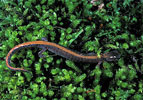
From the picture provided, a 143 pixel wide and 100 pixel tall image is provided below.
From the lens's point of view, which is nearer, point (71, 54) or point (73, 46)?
point (71, 54)

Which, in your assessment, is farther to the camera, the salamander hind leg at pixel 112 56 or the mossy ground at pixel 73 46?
the salamander hind leg at pixel 112 56

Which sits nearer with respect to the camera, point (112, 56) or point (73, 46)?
point (112, 56)

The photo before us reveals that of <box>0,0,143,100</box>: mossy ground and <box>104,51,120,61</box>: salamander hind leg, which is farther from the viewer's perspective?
<box>104,51,120,61</box>: salamander hind leg

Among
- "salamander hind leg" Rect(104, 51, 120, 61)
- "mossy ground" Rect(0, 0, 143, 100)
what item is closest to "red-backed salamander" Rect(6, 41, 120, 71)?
"salamander hind leg" Rect(104, 51, 120, 61)

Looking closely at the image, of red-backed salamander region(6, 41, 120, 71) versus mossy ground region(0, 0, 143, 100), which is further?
red-backed salamander region(6, 41, 120, 71)

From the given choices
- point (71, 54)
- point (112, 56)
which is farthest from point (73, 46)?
point (112, 56)

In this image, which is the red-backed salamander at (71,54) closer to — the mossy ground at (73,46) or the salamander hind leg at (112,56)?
the salamander hind leg at (112,56)

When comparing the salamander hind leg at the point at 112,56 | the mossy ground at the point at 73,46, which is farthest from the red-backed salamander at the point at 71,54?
the mossy ground at the point at 73,46

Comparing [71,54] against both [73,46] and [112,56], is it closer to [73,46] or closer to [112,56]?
[73,46]

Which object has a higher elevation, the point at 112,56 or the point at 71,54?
the point at 71,54

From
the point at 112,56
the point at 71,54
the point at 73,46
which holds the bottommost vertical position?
the point at 112,56

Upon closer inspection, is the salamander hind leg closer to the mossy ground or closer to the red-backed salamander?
the red-backed salamander

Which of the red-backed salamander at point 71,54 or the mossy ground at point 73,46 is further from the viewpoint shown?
the red-backed salamander at point 71,54
